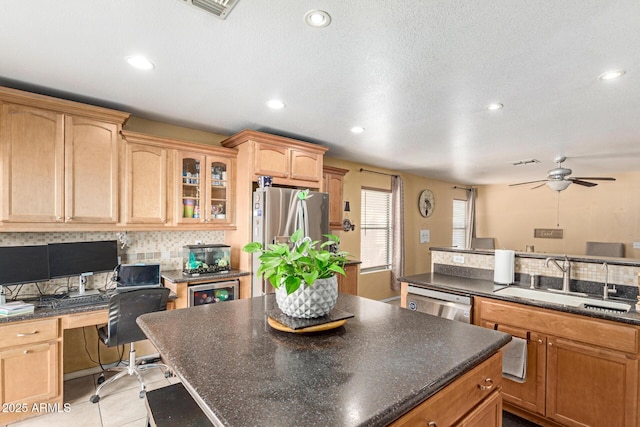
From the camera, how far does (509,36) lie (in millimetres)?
1665

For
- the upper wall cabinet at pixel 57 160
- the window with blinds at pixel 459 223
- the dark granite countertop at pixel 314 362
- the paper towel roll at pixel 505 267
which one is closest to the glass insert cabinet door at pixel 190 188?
the upper wall cabinet at pixel 57 160

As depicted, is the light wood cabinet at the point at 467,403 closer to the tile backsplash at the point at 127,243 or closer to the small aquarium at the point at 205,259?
the small aquarium at the point at 205,259

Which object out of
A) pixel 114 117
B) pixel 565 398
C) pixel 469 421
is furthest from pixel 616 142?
pixel 114 117

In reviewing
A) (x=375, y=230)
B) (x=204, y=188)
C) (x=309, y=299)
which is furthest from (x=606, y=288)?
(x=204, y=188)

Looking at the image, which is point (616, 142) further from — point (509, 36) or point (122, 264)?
point (122, 264)

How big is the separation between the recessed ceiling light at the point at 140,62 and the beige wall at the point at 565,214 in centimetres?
784

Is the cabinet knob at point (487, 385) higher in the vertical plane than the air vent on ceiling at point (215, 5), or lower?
lower

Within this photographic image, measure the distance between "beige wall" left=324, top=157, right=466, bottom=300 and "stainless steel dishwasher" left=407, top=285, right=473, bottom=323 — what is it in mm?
2060

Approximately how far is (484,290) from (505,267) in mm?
385

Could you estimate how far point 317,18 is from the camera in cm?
155

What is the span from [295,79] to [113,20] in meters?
1.10

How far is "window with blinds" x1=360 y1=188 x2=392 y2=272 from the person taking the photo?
5504 millimetres

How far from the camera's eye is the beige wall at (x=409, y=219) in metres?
5.20

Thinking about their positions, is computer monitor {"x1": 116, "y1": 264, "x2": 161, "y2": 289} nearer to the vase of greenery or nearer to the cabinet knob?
the vase of greenery
